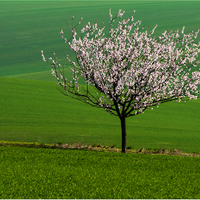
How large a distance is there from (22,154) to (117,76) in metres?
6.03

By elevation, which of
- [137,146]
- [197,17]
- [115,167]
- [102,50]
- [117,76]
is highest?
[197,17]

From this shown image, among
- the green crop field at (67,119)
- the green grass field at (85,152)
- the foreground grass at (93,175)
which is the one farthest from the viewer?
the green crop field at (67,119)

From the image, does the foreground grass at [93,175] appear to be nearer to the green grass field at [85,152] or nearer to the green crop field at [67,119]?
the green grass field at [85,152]

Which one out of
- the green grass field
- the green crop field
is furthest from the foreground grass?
the green crop field

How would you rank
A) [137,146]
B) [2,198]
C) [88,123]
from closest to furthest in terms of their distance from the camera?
[2,198]
[137,146]
[88,123]

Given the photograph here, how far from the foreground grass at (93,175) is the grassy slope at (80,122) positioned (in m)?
5.24

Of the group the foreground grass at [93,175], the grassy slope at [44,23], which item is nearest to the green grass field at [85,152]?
the foreground grass at [93,175]

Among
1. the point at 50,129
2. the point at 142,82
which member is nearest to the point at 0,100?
the point at 50,129

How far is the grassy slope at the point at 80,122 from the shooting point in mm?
21109

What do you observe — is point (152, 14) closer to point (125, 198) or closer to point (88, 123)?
point (88, 123)

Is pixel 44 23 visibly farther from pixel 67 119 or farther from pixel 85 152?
pixel 85 152

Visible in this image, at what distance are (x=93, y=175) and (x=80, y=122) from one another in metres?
13.5

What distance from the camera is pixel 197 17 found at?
295 ft

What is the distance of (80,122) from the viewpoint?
25219mm
